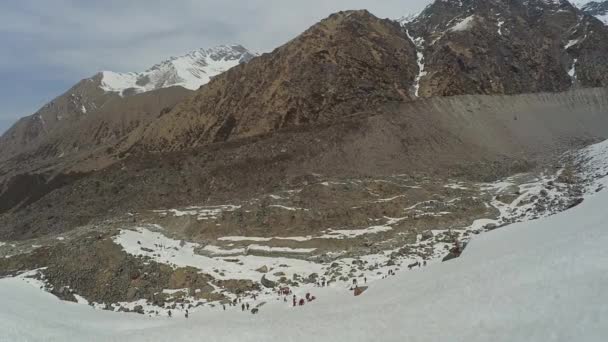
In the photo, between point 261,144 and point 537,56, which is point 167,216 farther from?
point 537,56

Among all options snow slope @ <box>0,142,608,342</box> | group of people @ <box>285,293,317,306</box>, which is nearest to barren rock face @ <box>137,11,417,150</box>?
group of people @ <box>285,293,317,306</box>

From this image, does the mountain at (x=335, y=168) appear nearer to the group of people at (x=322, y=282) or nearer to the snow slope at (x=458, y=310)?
the group of people at (x=322, y=282)

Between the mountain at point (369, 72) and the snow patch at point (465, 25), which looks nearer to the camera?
the mountain at point (369, 72)

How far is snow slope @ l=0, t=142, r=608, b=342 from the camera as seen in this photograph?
9.44 meters

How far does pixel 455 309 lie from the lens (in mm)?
11789

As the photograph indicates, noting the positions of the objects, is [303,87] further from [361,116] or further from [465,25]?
[465,25]

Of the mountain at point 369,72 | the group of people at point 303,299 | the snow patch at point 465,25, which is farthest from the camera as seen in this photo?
the snow patch at point 465,25

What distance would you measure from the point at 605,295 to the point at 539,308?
129 cm

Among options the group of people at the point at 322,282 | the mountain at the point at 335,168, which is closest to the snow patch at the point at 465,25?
the mountain at the point at 335,168

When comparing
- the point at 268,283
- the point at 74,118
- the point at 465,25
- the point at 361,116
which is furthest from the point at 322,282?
the point at 74,118

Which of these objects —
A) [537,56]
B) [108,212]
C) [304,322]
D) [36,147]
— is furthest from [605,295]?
[36,147]

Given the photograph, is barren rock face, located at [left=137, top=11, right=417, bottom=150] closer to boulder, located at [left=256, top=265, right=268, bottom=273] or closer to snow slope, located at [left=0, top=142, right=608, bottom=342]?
boulder, located at [left=256, top=265, right=268, bottom=273]

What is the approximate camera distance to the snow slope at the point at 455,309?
9438 millimetres

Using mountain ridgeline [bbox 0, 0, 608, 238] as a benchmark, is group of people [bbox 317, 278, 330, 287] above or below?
below
